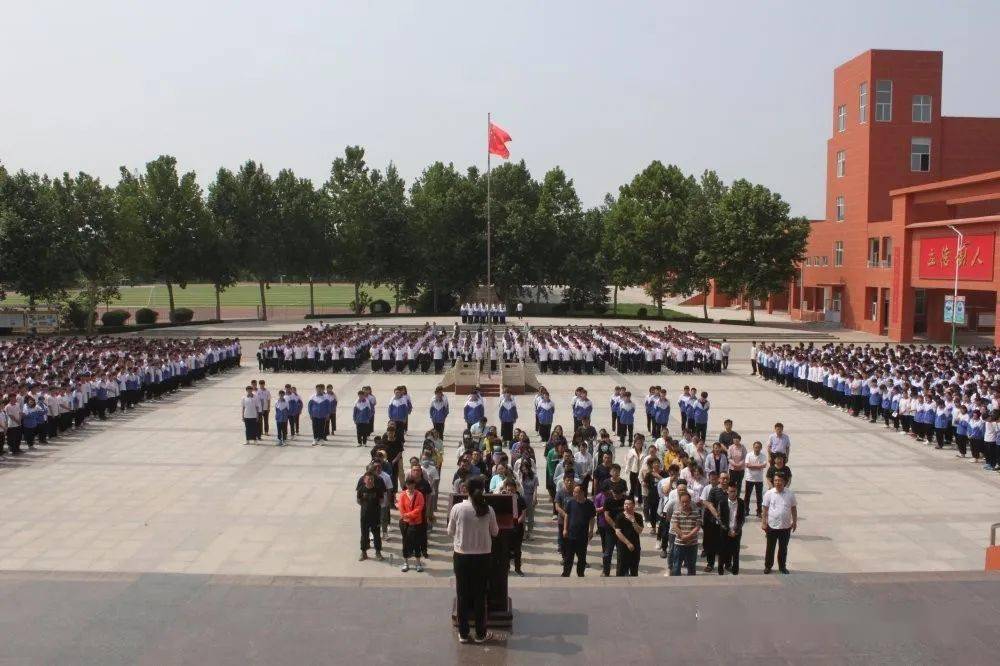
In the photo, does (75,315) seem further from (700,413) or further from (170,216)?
(700,413)

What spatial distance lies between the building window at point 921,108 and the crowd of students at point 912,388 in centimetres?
1881

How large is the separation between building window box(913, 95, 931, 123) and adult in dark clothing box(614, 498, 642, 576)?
1666 inches

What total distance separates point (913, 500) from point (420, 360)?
19.0 metres

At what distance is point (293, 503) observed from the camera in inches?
533

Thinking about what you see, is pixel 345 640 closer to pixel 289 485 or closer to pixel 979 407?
pixel 289 485

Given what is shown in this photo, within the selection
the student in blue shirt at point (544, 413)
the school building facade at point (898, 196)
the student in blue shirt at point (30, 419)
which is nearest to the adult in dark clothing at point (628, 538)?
the student in blue shirt at point (544, 413)

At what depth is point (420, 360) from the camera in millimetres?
30406

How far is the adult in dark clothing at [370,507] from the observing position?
10641 millimetres

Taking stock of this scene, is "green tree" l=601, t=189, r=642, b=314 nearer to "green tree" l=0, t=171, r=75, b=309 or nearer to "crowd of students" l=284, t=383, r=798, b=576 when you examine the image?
"green tree" l=0, t=171, r=75, b=309

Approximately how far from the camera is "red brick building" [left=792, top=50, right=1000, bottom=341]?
40312mm

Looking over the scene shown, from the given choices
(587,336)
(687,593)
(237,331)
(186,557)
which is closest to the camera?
(687,593)

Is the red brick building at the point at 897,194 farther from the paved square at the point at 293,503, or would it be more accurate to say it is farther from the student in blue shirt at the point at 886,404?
the paved square at the point at 293,503

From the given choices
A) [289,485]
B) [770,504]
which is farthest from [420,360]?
[770,504]

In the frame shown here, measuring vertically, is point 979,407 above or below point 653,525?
above
